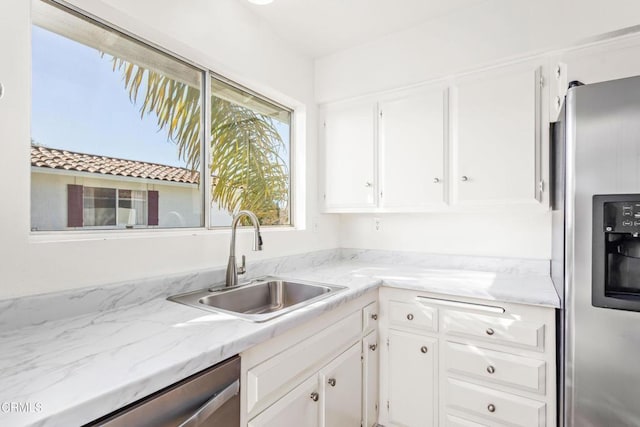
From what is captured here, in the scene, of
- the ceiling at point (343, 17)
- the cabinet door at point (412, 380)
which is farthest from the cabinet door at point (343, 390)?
the ceiling at point (343, 17)

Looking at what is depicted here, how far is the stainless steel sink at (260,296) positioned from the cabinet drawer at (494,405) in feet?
2.65

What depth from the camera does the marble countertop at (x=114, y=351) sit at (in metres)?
0.64

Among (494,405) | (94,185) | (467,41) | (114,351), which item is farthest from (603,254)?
(94,185)

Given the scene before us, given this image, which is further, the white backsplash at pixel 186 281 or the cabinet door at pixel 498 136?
the cabinet door at pixel 498 136

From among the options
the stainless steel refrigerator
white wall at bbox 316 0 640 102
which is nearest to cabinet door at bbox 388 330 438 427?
the stainless steel refrigerator

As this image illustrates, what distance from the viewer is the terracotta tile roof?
3.98 feet

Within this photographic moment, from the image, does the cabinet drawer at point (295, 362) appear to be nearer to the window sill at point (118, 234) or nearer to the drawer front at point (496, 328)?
the drawer front at point (496, 328)

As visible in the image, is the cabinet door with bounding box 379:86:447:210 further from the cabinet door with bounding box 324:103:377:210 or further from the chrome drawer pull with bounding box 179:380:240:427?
the chrome drawer pull with bounding box 179:380:240:427

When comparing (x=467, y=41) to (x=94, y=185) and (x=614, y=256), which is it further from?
(x=94, y=185)

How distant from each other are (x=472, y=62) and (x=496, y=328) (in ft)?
4.82

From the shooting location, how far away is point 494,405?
61.8 inches

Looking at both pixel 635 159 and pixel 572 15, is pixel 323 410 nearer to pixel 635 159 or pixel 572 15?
pixel 635 159

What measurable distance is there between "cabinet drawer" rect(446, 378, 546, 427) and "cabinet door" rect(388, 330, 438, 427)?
10 centimetres

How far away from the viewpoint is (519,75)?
70.9 inches
